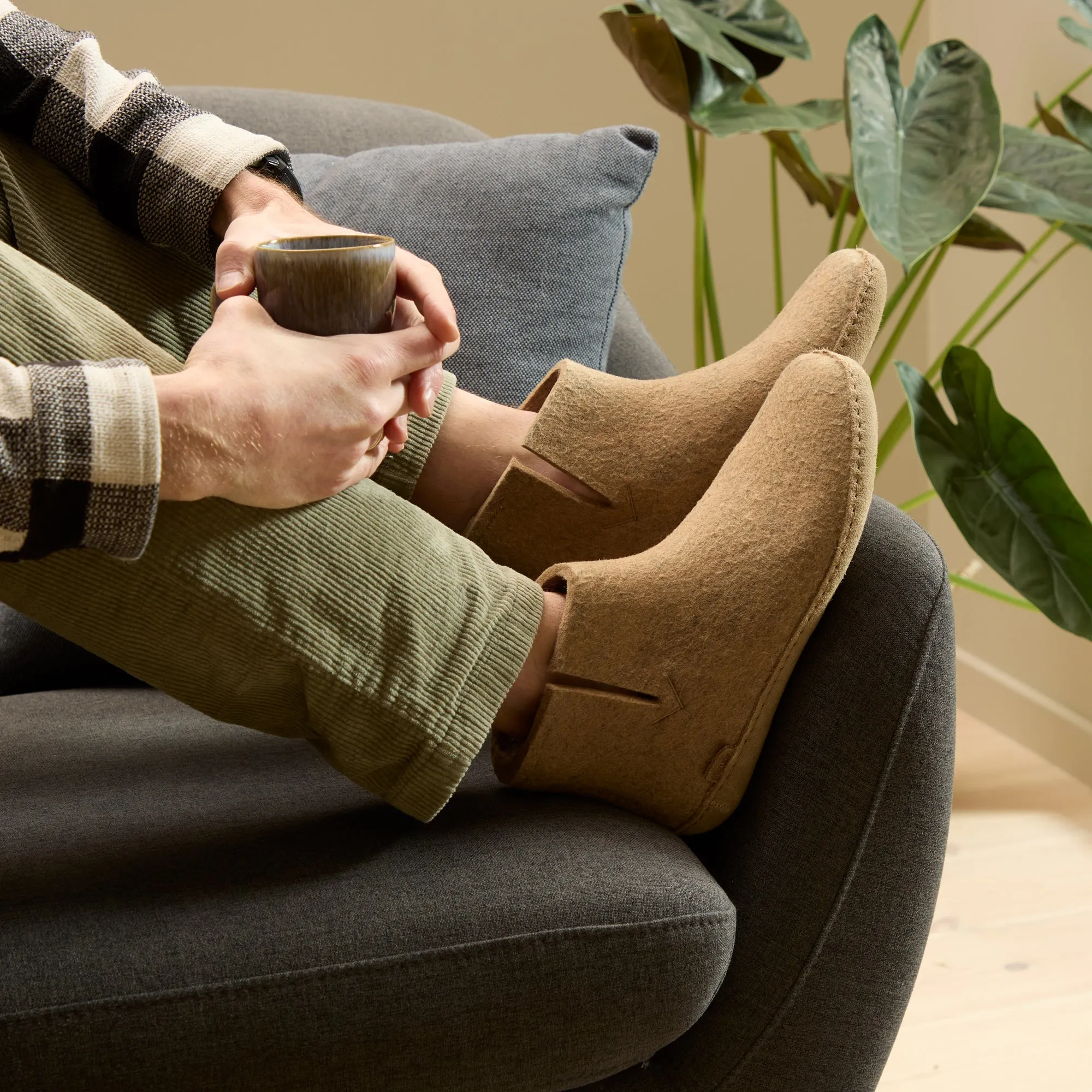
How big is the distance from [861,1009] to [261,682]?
0.41 m

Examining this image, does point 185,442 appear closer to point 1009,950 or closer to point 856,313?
point 856,313

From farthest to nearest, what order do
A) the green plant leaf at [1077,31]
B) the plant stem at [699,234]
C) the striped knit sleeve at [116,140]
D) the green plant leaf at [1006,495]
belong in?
the plant stem at [699,234]
the green plant leaf at [1077,31]
the green plant leaf at [1006,495]
the striped knit sleeve at [116,140]

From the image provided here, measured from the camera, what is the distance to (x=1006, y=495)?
3.87 feet

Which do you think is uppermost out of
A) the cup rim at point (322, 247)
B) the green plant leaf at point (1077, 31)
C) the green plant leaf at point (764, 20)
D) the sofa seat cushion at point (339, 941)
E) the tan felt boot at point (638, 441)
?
the green plant leaf at point (1077, 31)

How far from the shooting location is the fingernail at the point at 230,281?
0.72 m

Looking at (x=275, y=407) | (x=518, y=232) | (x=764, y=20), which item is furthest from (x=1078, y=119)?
(x=275, y=407)

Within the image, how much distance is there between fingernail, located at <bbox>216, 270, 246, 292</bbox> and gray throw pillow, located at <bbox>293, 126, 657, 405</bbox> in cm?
31

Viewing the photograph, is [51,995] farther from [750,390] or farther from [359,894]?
[750,390]

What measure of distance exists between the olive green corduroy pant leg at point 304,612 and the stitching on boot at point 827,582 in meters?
Answer: 0.15

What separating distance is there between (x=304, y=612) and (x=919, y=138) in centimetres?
89

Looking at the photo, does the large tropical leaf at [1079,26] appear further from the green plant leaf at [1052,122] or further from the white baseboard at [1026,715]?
the white baseboard at [1026,715]

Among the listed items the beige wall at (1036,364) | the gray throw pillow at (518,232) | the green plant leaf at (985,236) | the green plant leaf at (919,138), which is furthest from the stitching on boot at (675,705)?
the beige wall at (1036,364)

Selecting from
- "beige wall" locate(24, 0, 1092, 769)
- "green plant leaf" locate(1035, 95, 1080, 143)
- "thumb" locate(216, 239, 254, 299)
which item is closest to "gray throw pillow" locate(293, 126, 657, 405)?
"thumb" locate(216, 239, 254, 299)

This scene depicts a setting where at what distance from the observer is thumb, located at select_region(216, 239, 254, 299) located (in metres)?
0.72
